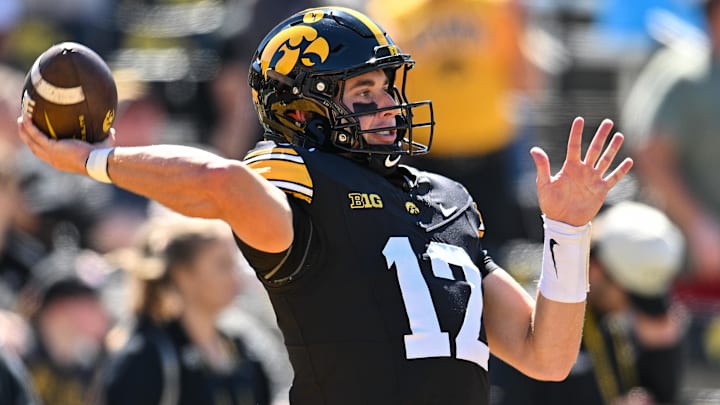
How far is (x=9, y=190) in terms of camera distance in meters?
7.30

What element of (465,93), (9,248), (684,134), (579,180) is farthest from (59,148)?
(684,134)

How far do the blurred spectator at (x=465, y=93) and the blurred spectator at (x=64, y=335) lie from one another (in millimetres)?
1888

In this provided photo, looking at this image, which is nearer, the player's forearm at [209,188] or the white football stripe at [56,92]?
the player's forearm at [209,188]

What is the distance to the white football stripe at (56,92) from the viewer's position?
150 inches

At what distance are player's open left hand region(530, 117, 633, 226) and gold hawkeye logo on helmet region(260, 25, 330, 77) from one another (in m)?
0.62

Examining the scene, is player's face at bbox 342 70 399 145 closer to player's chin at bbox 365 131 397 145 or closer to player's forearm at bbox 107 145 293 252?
player's chin at bbox 365 131 397 145

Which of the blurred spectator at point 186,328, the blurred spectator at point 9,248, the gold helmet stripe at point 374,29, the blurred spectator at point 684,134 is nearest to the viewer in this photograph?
the gold helmet stripe at point 374,29

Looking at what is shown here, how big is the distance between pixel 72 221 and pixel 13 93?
755 millimetres

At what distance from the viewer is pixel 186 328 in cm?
620

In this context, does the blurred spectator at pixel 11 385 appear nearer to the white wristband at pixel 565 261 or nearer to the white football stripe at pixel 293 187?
the white football stripe at pixel 293 187

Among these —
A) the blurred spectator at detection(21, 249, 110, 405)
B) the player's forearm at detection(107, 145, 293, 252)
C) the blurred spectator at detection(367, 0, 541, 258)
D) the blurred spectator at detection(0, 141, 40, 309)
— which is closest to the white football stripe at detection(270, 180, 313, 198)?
the player's forearm at detection(107, 145, 293, 252)

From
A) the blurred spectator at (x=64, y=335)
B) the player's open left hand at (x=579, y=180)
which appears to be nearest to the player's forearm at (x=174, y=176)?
the player's open left hand at (x=579, y=180)

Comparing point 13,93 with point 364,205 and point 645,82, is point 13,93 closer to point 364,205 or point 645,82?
point 645,82

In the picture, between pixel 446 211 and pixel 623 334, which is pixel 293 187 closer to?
pixel 446 211
